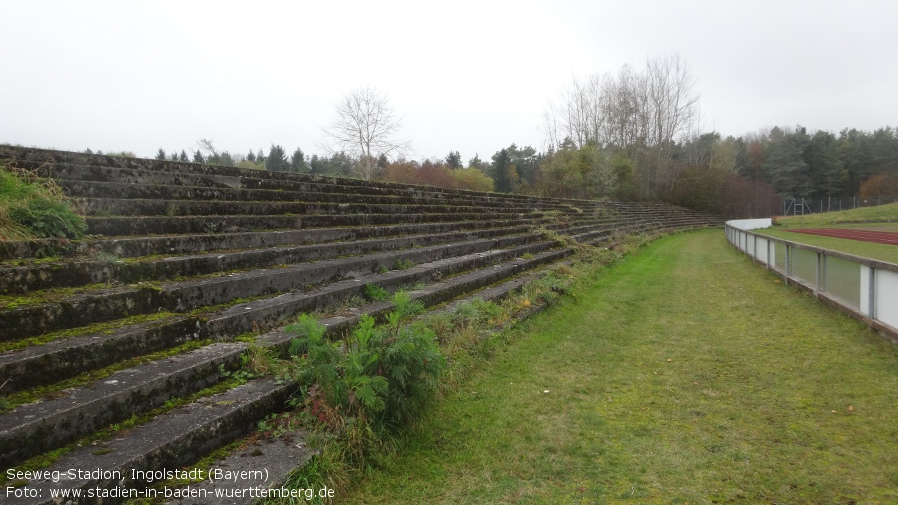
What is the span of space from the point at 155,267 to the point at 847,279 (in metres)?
9.03

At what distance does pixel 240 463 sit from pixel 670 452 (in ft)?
9.59

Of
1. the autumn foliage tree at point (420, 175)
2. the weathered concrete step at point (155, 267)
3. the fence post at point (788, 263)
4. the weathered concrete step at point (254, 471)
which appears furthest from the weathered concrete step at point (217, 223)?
the autumn foliage tree at point (420, 175)

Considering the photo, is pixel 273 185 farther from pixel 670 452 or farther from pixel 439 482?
pixel 670 452

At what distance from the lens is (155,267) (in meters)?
4.12

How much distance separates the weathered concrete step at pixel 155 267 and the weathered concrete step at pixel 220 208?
829 mm

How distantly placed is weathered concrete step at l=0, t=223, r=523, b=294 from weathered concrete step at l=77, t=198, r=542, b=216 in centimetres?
83

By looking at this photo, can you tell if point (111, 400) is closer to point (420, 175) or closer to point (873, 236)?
point (873, 236)

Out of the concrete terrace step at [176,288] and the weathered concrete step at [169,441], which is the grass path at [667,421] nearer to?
the weathered concrete step at [169,441]

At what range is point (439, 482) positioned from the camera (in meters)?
3.21

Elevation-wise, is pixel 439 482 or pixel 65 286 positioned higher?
pixel 65 286

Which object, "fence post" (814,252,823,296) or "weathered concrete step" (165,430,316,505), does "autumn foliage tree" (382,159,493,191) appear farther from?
"weathered concrete step" (165,430,316,505)

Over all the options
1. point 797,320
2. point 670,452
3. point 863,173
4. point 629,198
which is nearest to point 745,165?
point 863,173

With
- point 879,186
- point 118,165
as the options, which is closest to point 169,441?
point 118,165

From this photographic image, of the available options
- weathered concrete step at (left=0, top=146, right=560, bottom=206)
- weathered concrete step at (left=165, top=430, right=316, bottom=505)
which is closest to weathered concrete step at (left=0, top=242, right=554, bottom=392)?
weathered concrete step at (left=165, top=430, right=316, bottom=505)
